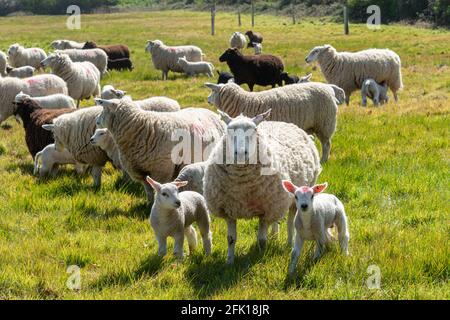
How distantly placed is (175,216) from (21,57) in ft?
53.6

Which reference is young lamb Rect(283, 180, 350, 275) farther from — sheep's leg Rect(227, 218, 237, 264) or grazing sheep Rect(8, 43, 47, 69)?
grazing sheep Rect(8, 43, 47, 69)

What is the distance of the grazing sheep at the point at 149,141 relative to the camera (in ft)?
24.9

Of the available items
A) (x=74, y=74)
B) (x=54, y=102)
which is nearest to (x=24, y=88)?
(x=54, y=102)

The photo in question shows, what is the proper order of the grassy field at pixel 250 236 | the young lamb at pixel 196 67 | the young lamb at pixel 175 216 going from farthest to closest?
1. the young lamb at pixel 196 67
2. the young lamb at pixel 175 216
3. the grassy field at pixel 250 236

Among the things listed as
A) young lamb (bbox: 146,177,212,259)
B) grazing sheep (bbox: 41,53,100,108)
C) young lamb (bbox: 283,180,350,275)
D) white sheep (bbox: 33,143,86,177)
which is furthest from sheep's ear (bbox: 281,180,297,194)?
grazing sheep (bbox: 41,53,100,108)

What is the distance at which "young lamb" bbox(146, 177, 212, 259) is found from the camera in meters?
5.57

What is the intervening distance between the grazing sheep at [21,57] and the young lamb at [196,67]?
15.7ft

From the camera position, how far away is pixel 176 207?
18.1ft

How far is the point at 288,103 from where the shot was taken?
9078 mm

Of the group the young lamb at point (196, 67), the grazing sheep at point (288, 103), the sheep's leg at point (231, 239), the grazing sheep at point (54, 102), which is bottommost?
the young lamb at point (196, 67)

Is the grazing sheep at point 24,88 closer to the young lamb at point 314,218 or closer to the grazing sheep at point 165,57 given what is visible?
the young lamb at point 314,218

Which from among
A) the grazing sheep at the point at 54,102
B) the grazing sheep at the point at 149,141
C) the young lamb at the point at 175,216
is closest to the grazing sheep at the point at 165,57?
the grazing sheep at the point at 54,102
